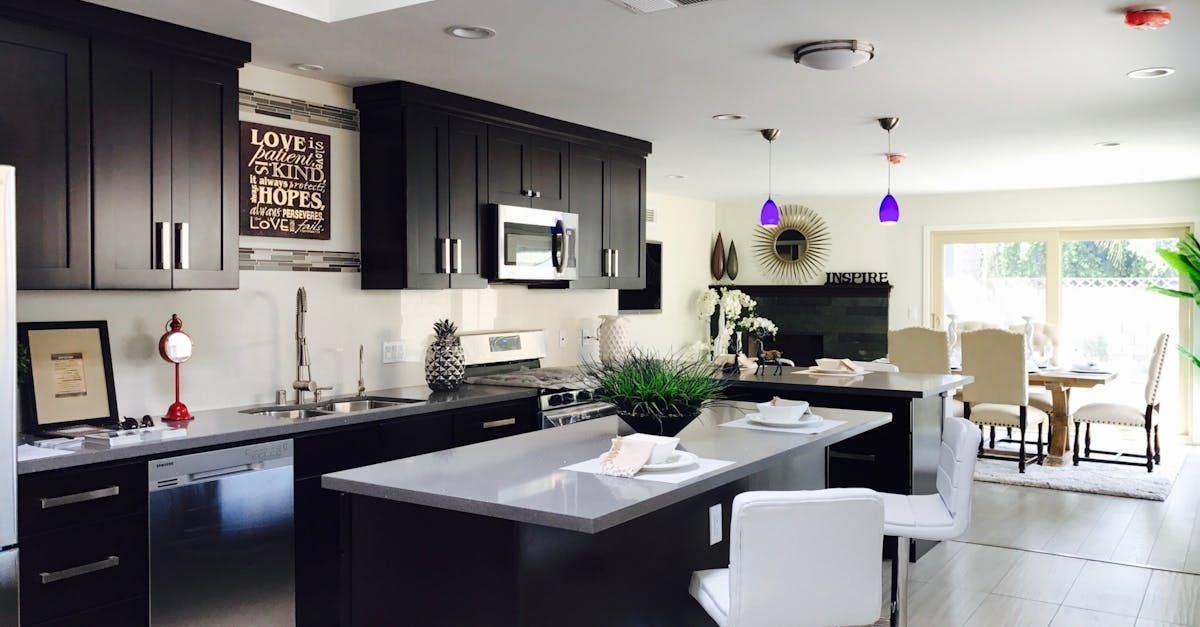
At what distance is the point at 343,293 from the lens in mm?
4430

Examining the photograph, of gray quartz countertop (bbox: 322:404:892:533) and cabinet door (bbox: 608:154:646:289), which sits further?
cabinet door (bbox: 608:154:646:289)

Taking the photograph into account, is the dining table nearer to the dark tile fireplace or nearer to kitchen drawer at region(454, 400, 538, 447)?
the dark tile fireplace

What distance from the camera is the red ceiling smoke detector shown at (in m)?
3.19

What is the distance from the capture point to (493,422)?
A: 432 cm

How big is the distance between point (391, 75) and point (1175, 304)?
7.24 meters

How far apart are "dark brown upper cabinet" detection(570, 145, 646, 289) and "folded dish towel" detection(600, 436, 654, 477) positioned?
3.19 meters

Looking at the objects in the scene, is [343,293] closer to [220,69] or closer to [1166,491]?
[220,69]

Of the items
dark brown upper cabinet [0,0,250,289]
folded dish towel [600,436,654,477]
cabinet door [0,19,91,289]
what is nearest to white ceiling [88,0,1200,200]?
dark brown upper cabinet [0,0,250,289]

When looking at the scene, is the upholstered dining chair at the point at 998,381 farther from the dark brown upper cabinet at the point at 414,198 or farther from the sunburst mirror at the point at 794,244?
the dark brown upper cabinet at the point at 414,198

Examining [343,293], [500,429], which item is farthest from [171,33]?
[500,429]

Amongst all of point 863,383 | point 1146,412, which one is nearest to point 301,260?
point 863,383

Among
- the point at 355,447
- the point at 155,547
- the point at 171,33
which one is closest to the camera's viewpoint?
the point at 155,547

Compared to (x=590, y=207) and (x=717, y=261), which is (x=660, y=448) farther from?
(x=717, y=261)

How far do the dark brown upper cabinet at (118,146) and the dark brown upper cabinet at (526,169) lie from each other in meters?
1.50
